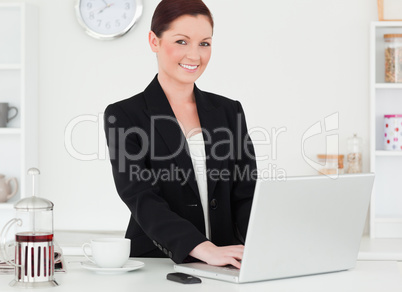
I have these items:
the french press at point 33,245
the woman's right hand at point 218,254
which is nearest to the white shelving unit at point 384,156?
the woman's right hand at point 218,254

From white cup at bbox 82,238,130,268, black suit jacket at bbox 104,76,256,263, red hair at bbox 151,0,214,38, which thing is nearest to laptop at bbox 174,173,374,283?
white cup at bbox 82,238,130,268

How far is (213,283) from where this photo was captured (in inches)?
61.7

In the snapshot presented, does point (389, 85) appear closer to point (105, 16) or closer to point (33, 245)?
point (105, 16)

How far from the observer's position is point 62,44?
152 inches

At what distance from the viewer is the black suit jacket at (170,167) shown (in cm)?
194

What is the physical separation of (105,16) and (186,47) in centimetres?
181

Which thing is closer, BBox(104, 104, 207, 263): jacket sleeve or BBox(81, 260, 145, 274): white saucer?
BBox(81, 260, 145, 274): white saucer

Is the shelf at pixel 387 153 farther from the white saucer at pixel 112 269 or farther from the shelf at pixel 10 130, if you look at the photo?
the white saucer at pixel 112 269

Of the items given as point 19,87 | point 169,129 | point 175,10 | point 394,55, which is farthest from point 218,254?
point 19,87

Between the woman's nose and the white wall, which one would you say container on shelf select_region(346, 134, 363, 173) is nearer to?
the white wall

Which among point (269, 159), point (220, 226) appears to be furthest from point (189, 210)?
point (269, 159)

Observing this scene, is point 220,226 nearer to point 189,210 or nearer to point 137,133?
point 189,210

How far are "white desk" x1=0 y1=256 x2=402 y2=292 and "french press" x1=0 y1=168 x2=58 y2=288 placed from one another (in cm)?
4

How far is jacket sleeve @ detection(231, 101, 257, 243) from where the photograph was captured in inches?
84.7
